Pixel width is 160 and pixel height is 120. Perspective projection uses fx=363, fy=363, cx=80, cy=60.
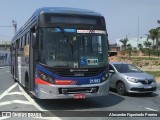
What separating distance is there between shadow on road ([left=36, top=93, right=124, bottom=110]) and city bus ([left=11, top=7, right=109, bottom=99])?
723mm

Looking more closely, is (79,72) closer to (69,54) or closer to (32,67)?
(69,54)

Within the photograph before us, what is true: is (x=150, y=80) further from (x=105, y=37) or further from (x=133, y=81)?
(x=105, y=37)

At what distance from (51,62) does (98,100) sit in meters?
3.45

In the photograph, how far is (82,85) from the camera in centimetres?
1179

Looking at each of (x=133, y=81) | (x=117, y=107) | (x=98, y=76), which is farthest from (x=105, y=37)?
(x=133, y=81)

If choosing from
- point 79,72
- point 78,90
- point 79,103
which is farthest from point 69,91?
point 79,103

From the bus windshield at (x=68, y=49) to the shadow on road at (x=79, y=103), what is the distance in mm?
1576

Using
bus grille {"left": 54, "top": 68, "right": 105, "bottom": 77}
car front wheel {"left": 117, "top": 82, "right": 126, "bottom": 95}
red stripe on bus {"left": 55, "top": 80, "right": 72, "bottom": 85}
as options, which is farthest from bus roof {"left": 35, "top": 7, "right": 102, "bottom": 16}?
car front wheel {"left": 117, "top": 82, "right": 126, "bottom": 95}

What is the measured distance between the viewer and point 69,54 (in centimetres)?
1177

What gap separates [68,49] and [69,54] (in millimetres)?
168

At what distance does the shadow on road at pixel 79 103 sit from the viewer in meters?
12.4

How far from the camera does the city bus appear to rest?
11.6 m

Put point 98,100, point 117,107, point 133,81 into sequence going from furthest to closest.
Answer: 1. point 133,81
2. point 98,100
3. point 117,107

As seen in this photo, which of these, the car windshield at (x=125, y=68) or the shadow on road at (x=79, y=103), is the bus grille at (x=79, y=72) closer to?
the shadow on road at (x=79, y=103)
